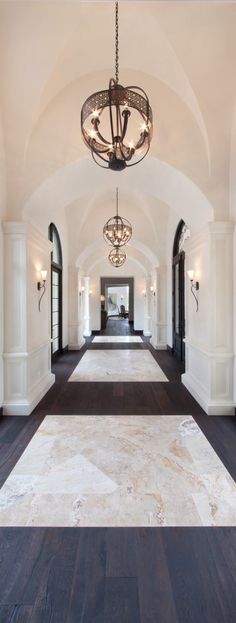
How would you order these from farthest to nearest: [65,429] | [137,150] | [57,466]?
[65,429], [57,466], [137,150]

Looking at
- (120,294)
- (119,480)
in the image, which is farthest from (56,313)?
(120,294)

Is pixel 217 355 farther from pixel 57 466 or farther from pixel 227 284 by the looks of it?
pixel 57 466

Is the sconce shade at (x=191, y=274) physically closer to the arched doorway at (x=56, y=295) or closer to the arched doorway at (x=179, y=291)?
the arched doorway at (x=179, y=291)

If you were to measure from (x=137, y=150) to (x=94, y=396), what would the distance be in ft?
12.2

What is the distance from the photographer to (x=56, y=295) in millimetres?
8125

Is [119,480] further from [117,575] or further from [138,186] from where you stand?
[138,186]

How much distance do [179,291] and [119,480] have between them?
18.5ft

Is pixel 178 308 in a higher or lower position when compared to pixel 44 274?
lower

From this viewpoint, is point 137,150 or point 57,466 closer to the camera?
point 137,150

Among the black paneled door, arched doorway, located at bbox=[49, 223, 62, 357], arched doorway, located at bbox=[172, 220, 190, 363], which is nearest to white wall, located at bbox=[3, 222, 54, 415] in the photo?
arched doorway, located at bbox=[49, 223, 62, 357]

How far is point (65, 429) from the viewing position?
3531 millimetres

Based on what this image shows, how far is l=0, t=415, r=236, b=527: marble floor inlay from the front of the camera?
2064 mm

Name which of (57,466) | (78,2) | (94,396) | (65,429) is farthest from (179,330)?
(78,2)

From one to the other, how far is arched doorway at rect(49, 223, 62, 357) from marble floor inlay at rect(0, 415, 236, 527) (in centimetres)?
456
